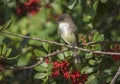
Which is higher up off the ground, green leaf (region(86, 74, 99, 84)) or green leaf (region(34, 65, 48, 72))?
green leaf (region(34, 65, 48, 72))

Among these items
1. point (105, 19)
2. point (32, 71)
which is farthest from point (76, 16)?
point (32, 71)

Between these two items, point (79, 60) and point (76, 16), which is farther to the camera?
point (76, 16)

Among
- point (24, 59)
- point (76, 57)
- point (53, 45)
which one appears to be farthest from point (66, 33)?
point (24, 59)

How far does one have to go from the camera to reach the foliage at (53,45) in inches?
184

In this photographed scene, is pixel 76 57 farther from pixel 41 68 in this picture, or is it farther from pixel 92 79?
pixel 41 68

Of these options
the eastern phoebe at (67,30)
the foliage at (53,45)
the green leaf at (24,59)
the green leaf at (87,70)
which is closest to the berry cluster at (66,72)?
the foliage at (53,45)

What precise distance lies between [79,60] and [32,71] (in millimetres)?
662

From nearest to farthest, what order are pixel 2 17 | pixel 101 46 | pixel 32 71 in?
1. pixel 101 46
2. pixel 32 71
3. pixel 2 17

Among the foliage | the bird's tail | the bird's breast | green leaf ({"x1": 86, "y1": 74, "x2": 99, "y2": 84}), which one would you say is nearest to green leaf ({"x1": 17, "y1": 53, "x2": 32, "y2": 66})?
the foliage

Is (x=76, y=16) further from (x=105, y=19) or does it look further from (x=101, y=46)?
(x=101, y=46)

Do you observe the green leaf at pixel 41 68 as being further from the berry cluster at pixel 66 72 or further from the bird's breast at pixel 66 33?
the bird's breast at pixel 66 33

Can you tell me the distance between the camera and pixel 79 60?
4.94 m

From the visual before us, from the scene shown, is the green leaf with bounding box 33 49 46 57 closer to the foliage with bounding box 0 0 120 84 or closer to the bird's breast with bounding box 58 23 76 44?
the foliage with bounding box 0 0 120 84

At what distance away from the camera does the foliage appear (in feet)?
15.3
